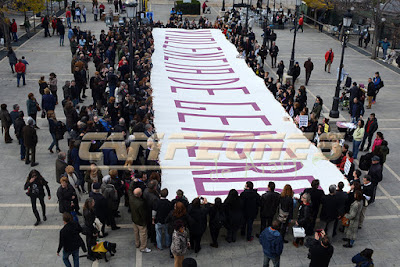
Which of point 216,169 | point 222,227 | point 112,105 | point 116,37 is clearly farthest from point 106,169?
point 116,37

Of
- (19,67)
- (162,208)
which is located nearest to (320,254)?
(162,208)

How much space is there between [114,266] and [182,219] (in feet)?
6.26

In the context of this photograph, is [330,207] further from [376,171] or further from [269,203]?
[376,171]

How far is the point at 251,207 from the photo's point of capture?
10.4m

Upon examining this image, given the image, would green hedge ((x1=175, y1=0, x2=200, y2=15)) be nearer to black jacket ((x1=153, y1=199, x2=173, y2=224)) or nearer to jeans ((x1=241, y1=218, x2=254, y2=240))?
jeans ((x1=241, y1=218, x2=254, y2=240))

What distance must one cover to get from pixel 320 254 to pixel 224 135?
21.9 feet

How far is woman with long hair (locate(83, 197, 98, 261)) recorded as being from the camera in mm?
9672

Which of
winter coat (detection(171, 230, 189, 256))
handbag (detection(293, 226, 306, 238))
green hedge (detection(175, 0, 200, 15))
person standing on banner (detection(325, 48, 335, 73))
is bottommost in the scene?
handbag (detection(293, 226, 306, 238))

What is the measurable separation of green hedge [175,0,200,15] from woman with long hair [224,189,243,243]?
3641cm

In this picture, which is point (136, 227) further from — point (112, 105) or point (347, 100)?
point (347, 100)

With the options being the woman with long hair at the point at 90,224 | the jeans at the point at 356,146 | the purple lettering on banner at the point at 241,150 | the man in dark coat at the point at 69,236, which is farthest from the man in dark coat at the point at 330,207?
the man in dark coat at the point at 69,236

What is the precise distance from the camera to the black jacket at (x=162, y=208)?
32.2 feet

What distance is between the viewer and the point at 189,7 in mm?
43844

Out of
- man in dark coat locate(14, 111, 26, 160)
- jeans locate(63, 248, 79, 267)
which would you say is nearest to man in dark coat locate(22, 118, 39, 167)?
man in dark coat locate(14, 111, 26, 160)
